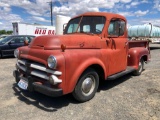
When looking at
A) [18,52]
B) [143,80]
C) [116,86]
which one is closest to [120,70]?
[116,86]

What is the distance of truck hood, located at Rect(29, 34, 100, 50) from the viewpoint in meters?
3.94

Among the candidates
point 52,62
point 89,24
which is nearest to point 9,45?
point 89,24

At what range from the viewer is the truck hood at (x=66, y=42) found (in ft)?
12.9

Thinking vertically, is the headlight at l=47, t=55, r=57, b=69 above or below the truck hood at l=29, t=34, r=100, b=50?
below

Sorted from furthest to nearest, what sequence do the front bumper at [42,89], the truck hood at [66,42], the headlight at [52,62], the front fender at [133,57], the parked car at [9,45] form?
the parked car at [9,45] < the front fender at [133,57] < the truck hood at [66,42] < the front bumper at [42,89] < the headlight at [52,62]

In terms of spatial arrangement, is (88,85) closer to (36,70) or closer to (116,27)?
(36,70)

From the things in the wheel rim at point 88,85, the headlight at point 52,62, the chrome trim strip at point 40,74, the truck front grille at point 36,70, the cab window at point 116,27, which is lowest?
the wheel rim at point 88,85

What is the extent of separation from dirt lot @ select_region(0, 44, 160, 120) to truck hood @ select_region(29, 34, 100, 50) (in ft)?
4.42

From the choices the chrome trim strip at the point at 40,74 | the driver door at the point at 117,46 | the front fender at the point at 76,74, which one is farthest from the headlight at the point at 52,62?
the driver door at the point at 117,46

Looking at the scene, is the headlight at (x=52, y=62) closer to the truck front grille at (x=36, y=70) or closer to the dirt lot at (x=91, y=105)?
the truck front grille at (x=36, y=70)

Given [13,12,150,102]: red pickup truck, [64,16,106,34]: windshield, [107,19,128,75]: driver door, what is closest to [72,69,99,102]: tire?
[13,12,150,102]: red pickup truck

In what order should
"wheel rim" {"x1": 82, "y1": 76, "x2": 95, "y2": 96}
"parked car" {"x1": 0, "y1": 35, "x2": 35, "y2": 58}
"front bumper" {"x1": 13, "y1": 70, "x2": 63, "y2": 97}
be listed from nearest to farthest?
"front bumper" {"x1": 13, "y1": 70, "x2": 63, "y2": 97} < "wheel rim" {"x1": 82, "y1": 76, "x2": 95, "y2": 96} < "parked car" {"x1": 0, "y1": 35, "x2": 35, "y2": 58}

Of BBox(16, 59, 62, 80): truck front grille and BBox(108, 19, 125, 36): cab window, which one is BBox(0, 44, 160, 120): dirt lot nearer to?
BBox(16, 59, 62, 80): truck front grille

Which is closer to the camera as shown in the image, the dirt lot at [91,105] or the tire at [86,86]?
the dirt lot at [91,105]
